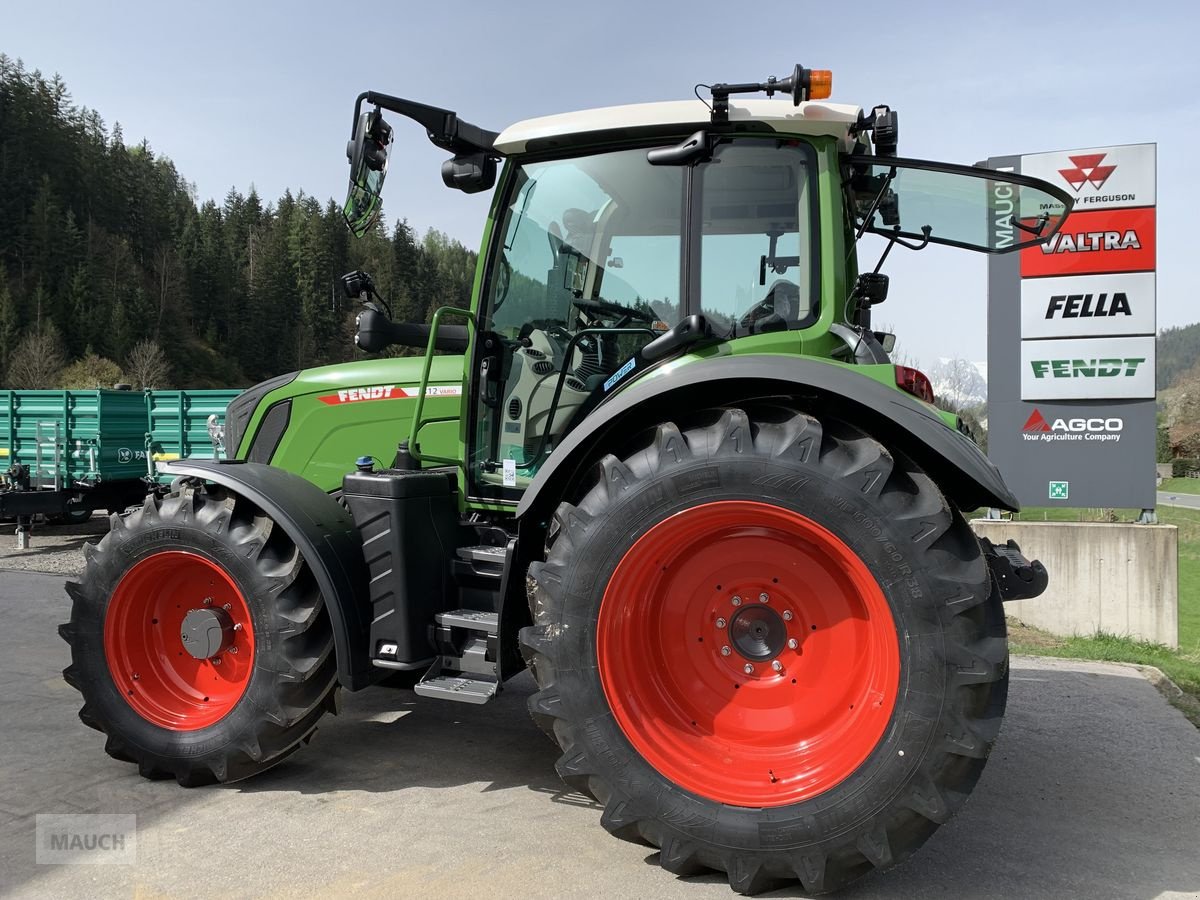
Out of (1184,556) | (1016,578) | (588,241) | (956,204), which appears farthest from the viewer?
(1184,556)

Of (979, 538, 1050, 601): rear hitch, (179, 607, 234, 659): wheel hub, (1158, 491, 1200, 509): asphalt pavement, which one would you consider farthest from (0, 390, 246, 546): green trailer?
(1158, 491, 1200, 509): asphalt pavement

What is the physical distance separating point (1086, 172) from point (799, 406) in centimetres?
638

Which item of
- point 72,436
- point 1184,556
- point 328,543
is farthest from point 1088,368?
point 72,436

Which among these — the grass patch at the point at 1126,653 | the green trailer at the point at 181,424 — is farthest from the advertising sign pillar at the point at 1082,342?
the green trailer at the point at 181,424

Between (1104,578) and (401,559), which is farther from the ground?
(401,559)

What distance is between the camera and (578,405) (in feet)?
11.8

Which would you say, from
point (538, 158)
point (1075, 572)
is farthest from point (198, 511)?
point (1075, 572)

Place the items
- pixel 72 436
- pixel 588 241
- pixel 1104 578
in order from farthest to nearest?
pixel 72 436, pixel 1104 578, pixel 588 241

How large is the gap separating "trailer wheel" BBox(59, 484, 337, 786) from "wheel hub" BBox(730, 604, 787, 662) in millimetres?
1688

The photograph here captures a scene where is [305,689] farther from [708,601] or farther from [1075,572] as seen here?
[1075,572]

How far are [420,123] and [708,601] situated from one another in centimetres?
231

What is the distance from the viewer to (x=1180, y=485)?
6100cm

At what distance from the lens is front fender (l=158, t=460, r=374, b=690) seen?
11.3 feet

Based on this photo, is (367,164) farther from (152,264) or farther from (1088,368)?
(152,264)
